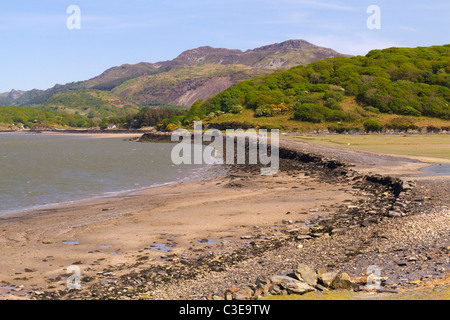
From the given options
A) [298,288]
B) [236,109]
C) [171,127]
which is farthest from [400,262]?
[171,127]

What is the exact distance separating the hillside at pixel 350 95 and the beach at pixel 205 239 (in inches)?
2941

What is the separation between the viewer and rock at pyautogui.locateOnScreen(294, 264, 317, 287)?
28.4 feet

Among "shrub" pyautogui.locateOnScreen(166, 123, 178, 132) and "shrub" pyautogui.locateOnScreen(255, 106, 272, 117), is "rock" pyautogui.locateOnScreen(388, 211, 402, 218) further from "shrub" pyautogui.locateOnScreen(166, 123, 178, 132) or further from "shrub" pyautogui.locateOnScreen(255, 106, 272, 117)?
"shrub" pyautogui.locateOnScreen(166, 123, 178, 132)

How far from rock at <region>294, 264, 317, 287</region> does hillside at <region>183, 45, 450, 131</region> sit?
280ft

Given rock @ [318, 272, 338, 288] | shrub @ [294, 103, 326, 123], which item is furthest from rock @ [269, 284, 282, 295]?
shrub @ [294, 103, 326, 123]

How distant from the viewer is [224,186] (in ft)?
92.6

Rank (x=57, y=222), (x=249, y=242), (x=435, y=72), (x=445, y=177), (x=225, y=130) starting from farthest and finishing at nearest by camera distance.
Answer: (x=435, y=72), (x=225, y=130), (x=445, y=177), (x=57, y=222), (x=249, y=242)

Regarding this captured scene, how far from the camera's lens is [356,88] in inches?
4387

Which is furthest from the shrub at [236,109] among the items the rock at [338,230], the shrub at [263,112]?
the rock at [338,230]

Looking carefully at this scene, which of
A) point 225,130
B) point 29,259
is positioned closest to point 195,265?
point 29,259

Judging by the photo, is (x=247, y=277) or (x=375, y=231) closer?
(x=247, y=277)

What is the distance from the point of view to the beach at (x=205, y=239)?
10.3 metres

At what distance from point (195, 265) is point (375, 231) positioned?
18.5ft
